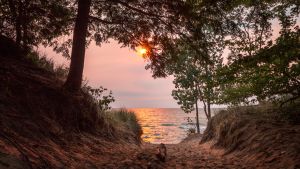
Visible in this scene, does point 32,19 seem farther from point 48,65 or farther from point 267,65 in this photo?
point 267,65

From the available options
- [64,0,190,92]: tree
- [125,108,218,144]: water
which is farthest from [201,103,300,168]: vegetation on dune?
[125,108,218,144]: water

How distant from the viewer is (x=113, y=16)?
959 cm

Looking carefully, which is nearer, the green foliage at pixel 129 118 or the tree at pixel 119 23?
the tree at pixel 119 23

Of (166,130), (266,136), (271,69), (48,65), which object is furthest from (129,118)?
(166,130)

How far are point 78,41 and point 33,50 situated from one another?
3.19 meters

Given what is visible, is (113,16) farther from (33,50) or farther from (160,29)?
(33,50)

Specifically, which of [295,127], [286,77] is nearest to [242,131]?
[295,127]

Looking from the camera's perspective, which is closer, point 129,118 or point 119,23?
point 119,23

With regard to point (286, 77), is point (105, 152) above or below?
below

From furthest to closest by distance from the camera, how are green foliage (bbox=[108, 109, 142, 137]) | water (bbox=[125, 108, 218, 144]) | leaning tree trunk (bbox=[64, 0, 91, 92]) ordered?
water (bbox=[125, 108, 218, 144]) < green foliage (bbox=[108, 109, 142, 137]) < leaning tree trunk (bbox=[64, 0, 91, 92])

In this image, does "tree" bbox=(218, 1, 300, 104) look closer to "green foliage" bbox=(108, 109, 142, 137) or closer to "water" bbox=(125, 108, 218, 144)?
"green foliage" bbox=(108, 109, 142, 137)

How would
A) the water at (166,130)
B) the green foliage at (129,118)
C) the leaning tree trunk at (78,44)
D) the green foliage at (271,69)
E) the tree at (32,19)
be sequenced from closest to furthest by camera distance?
the green foliage at (271,69)
the tree at (32,19)
the leaning tree trunk at (78,44)
the green foliage at (129,118)
the water at (166,130)

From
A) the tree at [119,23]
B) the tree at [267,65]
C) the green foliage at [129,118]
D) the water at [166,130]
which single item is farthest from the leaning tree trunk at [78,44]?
the water at [166,130]

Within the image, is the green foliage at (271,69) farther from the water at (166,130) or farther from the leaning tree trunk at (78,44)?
the water at (166,130)
